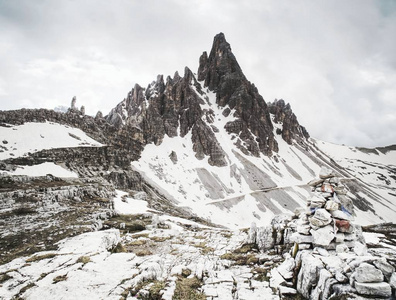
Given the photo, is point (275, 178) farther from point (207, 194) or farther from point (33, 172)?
point (33, 172)

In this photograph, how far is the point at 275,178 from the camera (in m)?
148

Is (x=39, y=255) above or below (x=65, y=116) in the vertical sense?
below

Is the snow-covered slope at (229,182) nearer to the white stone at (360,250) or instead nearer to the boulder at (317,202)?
the boulder at (317,202)

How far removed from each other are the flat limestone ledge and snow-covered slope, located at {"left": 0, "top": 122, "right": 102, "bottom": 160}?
285 ft

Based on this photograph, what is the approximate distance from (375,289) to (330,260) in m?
2.56

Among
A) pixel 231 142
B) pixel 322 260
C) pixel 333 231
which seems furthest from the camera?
pixel 231 142

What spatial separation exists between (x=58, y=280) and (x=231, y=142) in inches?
6224

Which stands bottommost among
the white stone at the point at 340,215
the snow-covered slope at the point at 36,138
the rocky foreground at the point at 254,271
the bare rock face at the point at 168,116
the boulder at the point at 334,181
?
the rocky foreground at the point at 254,271

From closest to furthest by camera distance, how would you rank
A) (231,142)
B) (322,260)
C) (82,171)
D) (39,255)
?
(322,260) → (39,255) → (82,171) → (231,142)

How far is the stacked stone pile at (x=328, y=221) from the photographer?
39.1 feet

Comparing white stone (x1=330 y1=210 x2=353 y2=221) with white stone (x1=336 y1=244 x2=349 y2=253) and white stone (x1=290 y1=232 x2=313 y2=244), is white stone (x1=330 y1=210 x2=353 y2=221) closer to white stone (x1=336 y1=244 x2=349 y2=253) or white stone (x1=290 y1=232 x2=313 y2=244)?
white stone (x1=336 y1=244 x2=349 y2=253)

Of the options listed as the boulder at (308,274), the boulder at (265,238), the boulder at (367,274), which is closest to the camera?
the boulder at (367,274)

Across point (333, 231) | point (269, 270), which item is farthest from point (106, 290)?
point (333, 231)

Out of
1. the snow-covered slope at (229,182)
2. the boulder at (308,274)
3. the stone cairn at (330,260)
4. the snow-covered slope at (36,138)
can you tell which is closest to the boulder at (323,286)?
the stone cairn at (330,260)
